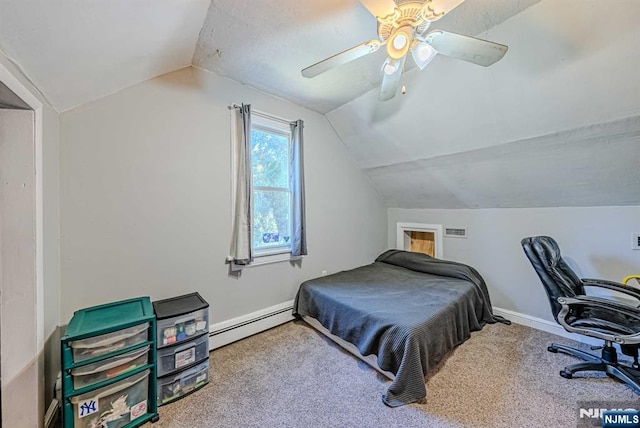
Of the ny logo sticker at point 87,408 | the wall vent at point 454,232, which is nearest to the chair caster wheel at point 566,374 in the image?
the wall vent at point 454,232

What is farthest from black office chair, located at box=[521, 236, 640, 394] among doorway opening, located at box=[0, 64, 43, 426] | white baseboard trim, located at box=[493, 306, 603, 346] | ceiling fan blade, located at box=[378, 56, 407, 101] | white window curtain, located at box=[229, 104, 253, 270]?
doorway opening, located at box=[0, 64, 43, 426]

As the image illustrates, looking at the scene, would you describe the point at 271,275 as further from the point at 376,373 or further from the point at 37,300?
the point at 37,300

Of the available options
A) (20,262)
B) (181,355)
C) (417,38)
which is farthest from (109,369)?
(417,38)

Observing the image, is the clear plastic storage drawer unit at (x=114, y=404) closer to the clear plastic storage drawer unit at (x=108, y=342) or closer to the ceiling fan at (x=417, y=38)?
the clear plastic storage drawer unit at (x=108, y=342)

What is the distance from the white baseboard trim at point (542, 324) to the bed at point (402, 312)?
0.12 m

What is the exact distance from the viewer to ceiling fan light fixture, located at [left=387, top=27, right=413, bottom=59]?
1.37 meters

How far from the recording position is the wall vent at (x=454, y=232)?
3257mm

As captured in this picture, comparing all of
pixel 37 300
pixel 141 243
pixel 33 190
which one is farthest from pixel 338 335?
pixel 33 190

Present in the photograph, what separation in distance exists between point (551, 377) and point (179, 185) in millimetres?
3169

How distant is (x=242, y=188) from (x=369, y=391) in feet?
6.21

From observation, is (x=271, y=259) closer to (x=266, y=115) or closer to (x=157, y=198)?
(x=157, y=198)

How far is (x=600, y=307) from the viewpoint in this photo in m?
1.75

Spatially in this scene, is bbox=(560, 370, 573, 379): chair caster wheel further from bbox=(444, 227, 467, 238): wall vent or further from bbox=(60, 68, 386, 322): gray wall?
bbox=(60, 68, 386, 322): gray wall

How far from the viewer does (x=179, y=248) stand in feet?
6.88
